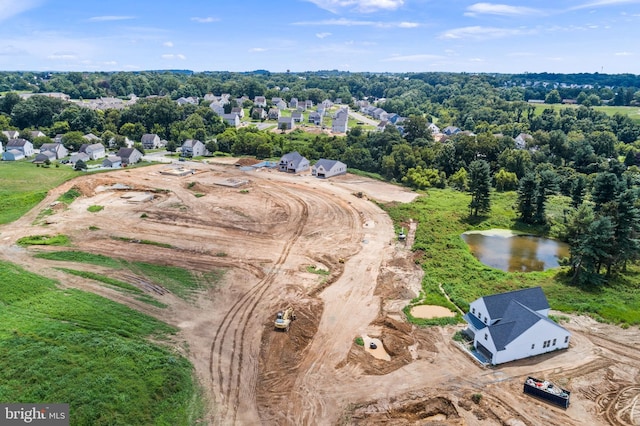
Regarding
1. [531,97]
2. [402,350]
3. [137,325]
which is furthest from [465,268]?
[531,97]

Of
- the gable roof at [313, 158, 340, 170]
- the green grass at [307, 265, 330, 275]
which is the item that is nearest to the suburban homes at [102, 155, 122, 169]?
the gable roof at [313, 158, 340, 170]

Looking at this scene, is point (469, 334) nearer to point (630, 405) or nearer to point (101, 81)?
point (630, 405)

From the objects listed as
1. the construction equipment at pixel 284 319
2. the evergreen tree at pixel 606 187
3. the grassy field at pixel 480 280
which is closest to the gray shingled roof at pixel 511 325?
the grassy field at pixel 480 280

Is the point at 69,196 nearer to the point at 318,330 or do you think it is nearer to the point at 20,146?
the point at 20,146

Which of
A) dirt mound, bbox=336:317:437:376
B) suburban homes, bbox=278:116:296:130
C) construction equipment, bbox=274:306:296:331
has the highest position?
suburban homes, bbox=278:116:296:130

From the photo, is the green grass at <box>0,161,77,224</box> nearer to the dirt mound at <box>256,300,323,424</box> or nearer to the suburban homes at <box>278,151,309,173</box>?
the suburban homes at <box>278,151,309,173</box>

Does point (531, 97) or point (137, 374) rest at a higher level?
point (531, 97)

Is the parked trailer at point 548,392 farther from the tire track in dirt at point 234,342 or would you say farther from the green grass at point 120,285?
the green grass at point 120,285
